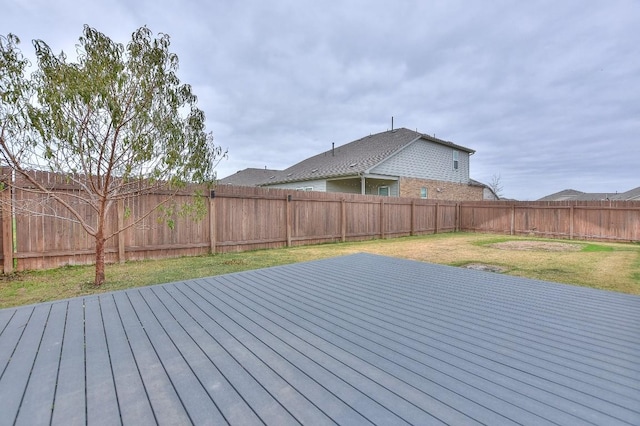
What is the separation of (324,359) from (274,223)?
24.3 ft

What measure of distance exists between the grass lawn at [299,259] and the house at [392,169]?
289 inches

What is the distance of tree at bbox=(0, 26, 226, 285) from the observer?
161 inches

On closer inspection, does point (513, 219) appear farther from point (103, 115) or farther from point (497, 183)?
point (497, 183)

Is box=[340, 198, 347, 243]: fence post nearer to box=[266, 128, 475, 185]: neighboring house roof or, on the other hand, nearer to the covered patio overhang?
box=[266, 128, 475, 185]: neighboring house roof

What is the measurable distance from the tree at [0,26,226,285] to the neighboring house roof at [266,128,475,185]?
10.4 m

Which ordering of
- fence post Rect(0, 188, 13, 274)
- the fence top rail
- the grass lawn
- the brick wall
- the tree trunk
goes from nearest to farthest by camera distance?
the grass lawn
the tree trunk
fence post Rect(0, 188, 13, 274)
the fence top rail
the brick wall

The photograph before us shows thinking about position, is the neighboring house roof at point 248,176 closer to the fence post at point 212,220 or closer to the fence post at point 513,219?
the fence post at point 513,219

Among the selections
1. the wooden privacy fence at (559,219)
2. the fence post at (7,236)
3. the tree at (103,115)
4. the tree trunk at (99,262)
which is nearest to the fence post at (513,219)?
the wooden privacy fence at (559,219)

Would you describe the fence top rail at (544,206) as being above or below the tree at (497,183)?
below

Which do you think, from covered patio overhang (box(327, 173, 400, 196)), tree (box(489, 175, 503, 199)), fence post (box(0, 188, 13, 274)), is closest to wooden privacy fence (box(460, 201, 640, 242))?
covered patio overhang (box(327, 173, 400, 196))

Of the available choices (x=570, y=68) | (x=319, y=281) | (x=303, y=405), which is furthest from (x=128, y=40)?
(x=570, y=68)

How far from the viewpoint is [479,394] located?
5.44 feet

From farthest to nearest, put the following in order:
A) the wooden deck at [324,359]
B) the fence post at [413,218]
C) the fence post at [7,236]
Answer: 1. the fence post at [413,218]
2. the fence post at [7,236]
3. the wooden deck at [324,359]

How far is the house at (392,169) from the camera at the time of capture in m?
15.9
